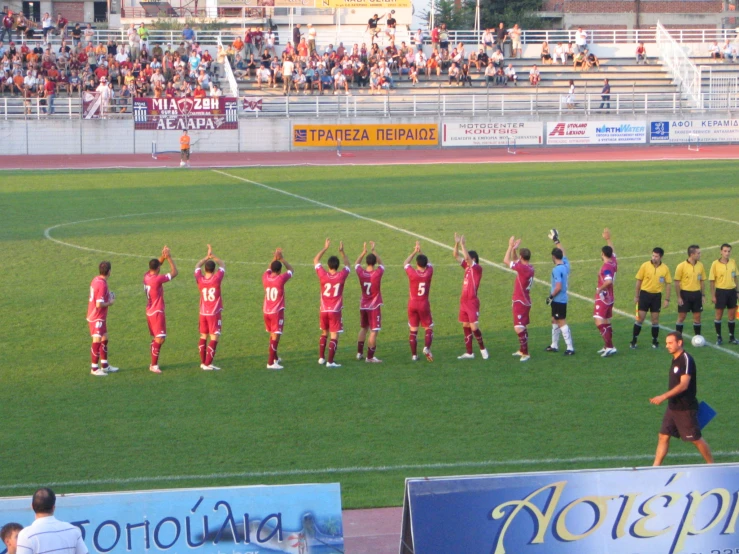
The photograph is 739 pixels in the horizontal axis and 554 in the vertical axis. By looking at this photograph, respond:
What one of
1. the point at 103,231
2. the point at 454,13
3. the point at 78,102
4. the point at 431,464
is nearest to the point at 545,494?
the point at 431,464

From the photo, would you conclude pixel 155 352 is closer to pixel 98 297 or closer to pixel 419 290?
pixel 98 297

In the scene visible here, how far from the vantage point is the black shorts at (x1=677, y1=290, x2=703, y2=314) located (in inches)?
587

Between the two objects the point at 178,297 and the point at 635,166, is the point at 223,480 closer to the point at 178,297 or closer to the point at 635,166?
the point at 178,297

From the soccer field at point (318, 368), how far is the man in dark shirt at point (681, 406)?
0.75 meters

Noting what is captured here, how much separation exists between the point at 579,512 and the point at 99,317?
8270mm

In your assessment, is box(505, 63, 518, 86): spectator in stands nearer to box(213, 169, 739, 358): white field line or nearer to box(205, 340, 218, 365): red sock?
box(213, 169, 739, 358): white field line

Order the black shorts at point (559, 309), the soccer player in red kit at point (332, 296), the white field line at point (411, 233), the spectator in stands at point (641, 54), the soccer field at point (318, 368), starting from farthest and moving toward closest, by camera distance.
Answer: the spectator in stands at point (641, 54) < the white field line at point (411, 233) < the black shorts at point (559, 309) < the soccer player in red kit at point (332, 296) < the soccer field at point (318, 368)

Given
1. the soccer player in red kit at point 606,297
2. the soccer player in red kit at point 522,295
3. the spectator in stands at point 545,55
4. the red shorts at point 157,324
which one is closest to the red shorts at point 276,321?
the red shorts at point 157,324

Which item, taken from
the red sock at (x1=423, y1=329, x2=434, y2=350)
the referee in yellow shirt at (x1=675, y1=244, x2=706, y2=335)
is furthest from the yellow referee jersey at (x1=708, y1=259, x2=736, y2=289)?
the red sock at (x1=423, y1=329, x2=434, y2=350)

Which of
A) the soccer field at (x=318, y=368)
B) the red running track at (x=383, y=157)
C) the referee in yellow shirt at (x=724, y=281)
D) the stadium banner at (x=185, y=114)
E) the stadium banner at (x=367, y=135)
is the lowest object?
the soccer field at (x=318, y=368)

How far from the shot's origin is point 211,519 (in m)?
6.95

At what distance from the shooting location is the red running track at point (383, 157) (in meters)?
41.2

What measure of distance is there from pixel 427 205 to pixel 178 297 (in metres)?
12.1

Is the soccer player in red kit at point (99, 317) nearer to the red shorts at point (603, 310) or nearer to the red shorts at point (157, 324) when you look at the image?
the red shorts at point (157, 324)
